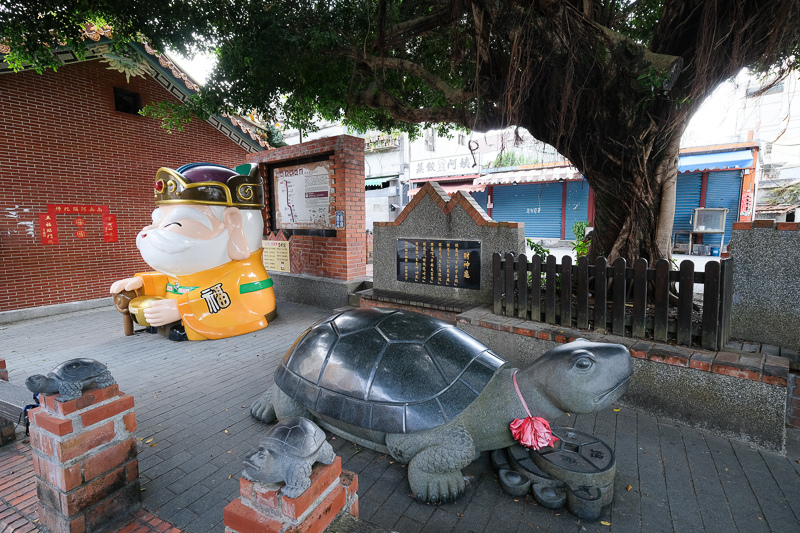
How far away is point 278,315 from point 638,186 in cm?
583

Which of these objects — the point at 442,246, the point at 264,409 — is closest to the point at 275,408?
the point at 264,409

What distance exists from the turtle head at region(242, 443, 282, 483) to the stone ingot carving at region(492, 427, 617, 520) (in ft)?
5.28

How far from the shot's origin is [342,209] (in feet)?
22.2

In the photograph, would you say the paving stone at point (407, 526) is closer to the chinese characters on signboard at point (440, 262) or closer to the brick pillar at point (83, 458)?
the brick pillar at point (83, 458)

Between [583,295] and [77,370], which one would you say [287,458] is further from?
[583,295]

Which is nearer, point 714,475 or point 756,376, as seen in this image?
point 714,475

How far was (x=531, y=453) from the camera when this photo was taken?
2.48m

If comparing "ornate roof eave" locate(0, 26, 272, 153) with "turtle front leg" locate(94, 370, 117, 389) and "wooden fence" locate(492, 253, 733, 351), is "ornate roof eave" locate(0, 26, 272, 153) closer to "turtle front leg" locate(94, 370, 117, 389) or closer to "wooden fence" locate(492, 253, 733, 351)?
"turtle front leg" locate(94, 370, 117, 389)

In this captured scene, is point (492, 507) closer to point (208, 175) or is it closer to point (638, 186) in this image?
point (638, 186)

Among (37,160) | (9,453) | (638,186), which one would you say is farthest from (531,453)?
(37,160)

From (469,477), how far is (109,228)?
8.62m

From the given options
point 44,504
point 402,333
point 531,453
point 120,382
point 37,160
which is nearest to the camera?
point 44,504

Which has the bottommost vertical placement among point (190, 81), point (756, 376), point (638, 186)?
point (756, 376)

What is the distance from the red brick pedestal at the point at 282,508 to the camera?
1.37 m
